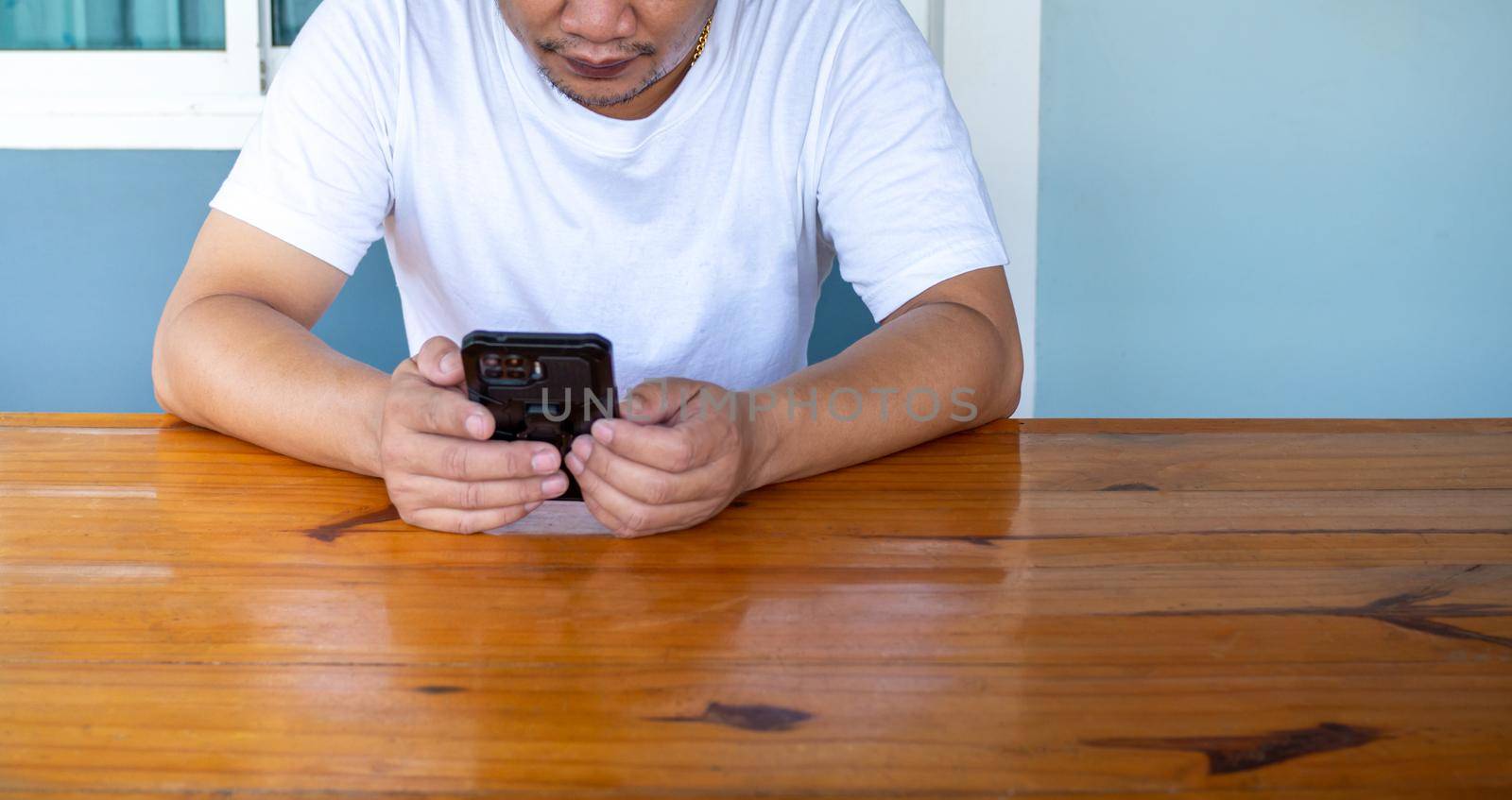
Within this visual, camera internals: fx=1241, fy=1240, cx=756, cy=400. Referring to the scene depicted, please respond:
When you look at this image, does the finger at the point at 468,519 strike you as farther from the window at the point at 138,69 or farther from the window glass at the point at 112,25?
the window glass at the point at 112,25

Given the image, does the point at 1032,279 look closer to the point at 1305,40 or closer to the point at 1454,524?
the point at 1305,40

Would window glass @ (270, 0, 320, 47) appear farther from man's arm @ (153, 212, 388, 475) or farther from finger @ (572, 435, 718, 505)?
finger @ (572, 435, 718, 505)

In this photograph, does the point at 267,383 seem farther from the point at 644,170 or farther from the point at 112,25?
the point at 112,25

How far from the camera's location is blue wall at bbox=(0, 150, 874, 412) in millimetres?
2119

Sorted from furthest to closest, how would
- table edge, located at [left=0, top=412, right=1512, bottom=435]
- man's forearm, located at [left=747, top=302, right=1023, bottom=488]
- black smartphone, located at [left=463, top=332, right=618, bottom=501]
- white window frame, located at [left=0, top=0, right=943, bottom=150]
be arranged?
white window frame, located at [left=0, top=0, right=943, bottom=150]
table edge, located at [left=0, top=412, right=1512, bottom=435]
man's forearm, located at [left=747, top=302, right=1023, bottom=488]
black smartphone, located at [left=463, top=332, right=618, bottom=501]

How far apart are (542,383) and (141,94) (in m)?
1.70

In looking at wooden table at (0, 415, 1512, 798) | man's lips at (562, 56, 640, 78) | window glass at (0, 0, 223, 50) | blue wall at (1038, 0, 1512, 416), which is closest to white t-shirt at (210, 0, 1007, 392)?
man's lips at (562, 56, 640, 78)

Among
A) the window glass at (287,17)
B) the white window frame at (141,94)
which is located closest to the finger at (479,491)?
the white window frame at (141,94)

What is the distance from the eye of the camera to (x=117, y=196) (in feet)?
6.97

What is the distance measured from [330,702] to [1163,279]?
5.79 ft

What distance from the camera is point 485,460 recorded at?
82cm

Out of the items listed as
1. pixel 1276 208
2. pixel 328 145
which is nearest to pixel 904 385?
pixel 328 145

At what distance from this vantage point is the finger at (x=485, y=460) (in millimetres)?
818

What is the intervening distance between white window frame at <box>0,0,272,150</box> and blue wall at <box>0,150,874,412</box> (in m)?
0.03
